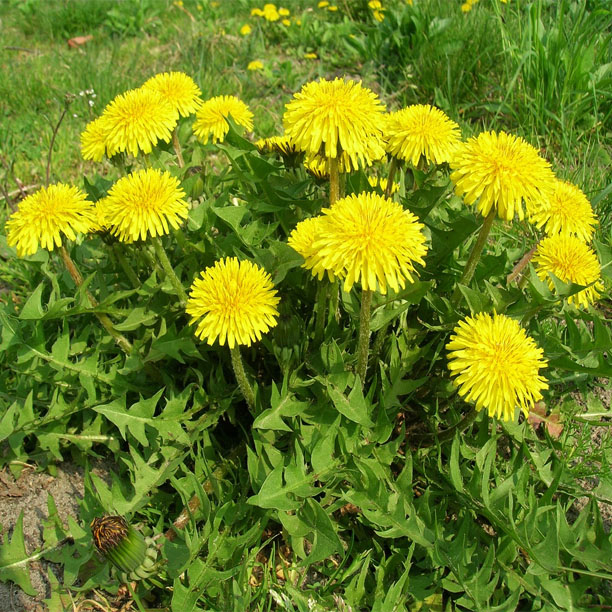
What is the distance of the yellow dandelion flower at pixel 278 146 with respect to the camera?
7.46 feet

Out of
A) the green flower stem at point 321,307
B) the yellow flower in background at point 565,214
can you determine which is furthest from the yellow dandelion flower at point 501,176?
the green flower stem at point 321,307

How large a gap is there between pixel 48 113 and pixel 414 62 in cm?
304

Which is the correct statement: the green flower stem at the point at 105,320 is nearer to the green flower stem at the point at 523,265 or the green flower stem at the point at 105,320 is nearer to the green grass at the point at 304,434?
the green grass at the point at 304,434

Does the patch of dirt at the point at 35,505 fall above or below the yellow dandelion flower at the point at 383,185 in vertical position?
below

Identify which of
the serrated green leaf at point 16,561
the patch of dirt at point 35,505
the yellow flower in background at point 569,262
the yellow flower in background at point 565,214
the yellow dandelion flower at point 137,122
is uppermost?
the yellow dandelion flower at point 137,122

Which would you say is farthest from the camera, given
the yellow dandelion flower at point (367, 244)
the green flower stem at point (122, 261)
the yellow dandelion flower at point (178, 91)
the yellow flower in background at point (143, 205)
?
the yellow dandelion flower at point (178, 91)

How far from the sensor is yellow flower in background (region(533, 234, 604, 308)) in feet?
6.31

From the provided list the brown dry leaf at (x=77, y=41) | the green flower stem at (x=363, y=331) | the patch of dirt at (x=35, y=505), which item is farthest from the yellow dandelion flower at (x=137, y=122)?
the brown dry leaf at (x=77, y=41)

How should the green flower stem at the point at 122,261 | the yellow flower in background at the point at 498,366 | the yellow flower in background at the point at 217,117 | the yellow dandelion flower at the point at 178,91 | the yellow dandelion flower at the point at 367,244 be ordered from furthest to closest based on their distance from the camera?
the yellow flower in background at the point at 217,117 → the yellow dandelion flower at the point at 178,91 → the green flower stem at the point at 122,261 → the yellow flower in background at the point at 498,366 → the yellow dandelion flower at the point at 367,244

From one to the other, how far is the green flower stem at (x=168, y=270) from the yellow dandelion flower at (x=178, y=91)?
70 centimetres

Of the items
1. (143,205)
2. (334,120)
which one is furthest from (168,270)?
(334,120)

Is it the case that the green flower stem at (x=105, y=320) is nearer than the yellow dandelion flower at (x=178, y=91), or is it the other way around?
the green flower stem at (x=105, y=320)

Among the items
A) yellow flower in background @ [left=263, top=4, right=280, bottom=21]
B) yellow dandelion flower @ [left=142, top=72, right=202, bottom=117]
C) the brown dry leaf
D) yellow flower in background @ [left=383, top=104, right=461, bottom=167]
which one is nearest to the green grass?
yellow flower in background @ [left=383, top=104, right=461, bottom=167]

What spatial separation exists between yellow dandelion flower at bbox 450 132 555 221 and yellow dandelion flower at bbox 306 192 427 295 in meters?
0.28
